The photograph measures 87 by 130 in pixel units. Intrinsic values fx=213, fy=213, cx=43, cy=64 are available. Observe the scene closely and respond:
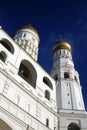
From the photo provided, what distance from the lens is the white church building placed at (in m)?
15.9

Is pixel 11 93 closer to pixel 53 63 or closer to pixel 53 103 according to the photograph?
pixel 53 103

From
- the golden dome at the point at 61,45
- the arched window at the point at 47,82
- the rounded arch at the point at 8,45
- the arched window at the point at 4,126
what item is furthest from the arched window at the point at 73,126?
the golden dome at the point at 61,45

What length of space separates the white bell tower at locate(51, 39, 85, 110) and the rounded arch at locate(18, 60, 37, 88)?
4.03 m

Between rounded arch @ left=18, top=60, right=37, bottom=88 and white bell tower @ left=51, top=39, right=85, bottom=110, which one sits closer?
rounded arch @ left=18, top=60, right=37, bottom=88

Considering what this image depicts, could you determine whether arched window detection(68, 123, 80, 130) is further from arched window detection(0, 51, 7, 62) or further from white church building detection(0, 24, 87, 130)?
arched window detection(0, 51, 7, 62)

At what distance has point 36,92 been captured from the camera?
64.6ft

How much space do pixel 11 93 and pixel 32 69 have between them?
19.1 ft

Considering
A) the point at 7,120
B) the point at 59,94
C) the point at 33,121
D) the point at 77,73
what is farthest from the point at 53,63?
the point at 7,120

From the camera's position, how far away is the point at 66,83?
83.7 feet

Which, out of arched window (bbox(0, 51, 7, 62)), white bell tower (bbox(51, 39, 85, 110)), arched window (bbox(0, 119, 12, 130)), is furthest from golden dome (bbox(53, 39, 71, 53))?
arched window (bbox(0, 119, 12, 130))

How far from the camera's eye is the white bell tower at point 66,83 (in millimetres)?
22766

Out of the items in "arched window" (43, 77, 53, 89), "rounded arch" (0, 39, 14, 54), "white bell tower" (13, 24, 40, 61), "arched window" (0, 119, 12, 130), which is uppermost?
"white bell tower" (13, 24, 40, 61)

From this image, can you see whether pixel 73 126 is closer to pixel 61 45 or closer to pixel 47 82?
pixel 47 82

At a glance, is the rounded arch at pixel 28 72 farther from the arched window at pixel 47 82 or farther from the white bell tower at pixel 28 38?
the white bell tower at pixel 28 38
